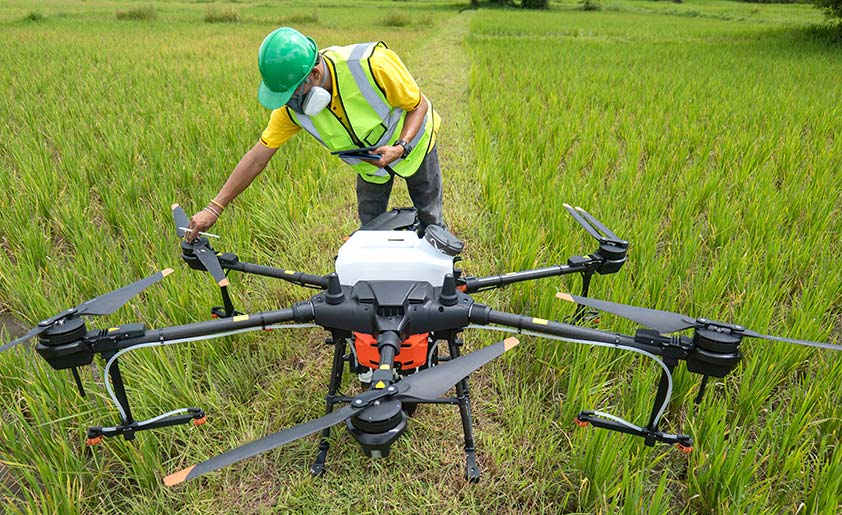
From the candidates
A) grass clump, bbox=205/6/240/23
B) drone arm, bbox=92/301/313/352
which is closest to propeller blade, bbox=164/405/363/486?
drone arm, bbox=92/301/313/352

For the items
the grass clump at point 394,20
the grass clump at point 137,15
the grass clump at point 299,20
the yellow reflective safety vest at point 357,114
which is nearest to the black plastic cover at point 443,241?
the yellow reflective safety vest at point 357,114

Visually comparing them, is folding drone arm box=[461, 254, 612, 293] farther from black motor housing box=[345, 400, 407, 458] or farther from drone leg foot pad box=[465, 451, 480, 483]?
black motor housing box=[345, 400, 407, 458]

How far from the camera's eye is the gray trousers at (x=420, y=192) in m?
2.32

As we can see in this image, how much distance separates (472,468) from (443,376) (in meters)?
0.63

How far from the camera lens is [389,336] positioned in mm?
1041

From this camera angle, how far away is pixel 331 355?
74.9 inches

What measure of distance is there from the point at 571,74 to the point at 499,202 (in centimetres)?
550

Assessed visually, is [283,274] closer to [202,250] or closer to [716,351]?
[202,250]

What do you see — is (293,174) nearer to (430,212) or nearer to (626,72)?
(430,212)

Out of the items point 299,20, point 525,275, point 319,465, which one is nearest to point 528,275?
point 525,275

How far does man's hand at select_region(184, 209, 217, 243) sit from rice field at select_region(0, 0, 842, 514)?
15.9 inches

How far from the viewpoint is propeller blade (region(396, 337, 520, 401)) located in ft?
2.77

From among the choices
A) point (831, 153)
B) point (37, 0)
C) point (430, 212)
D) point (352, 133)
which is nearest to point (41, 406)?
point (352, 133)

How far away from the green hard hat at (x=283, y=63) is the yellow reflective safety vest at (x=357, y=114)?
0.23m
